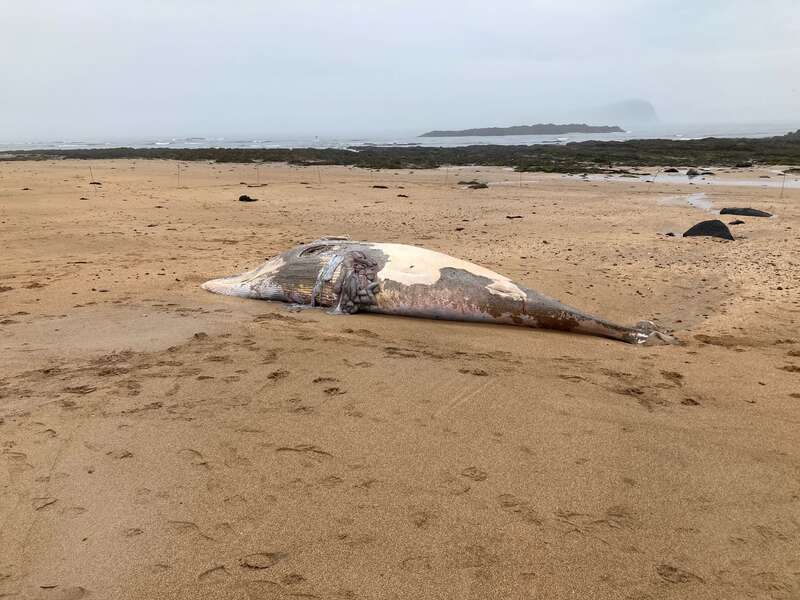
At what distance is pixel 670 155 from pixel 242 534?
44337 millimetres

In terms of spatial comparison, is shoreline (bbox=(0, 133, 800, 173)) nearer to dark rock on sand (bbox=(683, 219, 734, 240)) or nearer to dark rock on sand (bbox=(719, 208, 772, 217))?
dark rock on sand (bbox=(719, 208, 772, 217))

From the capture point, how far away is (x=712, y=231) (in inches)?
438

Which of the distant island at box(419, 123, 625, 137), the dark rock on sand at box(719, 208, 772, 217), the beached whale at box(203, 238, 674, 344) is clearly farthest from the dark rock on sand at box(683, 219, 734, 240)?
the distant island at box(419, 123, 625, 137)

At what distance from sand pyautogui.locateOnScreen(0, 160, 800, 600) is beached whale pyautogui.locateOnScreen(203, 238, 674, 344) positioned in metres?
0.22

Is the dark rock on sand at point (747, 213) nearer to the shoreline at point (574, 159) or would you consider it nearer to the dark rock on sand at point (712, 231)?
the dark rock on sand at point (712, 231)

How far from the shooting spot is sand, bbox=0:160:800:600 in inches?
93.5

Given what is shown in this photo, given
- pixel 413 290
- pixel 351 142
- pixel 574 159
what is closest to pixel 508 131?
pixel 351 142

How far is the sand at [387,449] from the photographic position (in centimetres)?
238

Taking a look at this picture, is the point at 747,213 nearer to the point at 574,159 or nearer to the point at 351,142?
the point at 574,159

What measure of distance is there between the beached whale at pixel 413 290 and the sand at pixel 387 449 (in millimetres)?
215

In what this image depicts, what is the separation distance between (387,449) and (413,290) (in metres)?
3.01

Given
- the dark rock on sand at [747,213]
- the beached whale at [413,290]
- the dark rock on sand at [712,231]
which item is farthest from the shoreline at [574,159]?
the beached whale at [413,290]

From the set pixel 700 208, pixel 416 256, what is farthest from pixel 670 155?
pixel 416 256

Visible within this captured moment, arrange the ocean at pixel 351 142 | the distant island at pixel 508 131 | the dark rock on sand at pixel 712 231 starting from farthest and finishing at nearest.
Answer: the distant island at pixel 508 131 → the ocean at pixel 351 142 → the dark rock on sand at pixel 712 231
